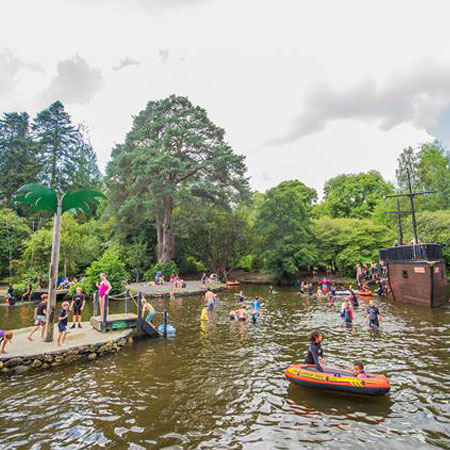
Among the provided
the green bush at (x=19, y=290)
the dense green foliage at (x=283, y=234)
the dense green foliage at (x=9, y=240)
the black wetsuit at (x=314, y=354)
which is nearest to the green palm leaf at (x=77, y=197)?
the black wetsuit at (x=314, y=354)

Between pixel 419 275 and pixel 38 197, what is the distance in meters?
22.1

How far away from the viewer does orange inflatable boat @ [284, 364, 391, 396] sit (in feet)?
24.2

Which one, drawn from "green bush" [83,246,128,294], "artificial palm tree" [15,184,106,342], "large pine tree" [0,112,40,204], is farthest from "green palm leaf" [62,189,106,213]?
"large pine tree" [0,112,40,204]

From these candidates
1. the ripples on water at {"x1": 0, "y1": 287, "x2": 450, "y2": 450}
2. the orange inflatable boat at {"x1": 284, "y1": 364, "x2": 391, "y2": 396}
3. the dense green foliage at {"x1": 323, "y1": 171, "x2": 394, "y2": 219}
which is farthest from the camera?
the dense green foliage at {"x1": 323, "y1": 171, "x2": 394, "y2": 219}

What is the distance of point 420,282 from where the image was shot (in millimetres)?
19938

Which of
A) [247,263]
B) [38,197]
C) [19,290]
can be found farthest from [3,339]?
[247,263]

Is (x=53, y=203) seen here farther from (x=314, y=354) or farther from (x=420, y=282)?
(x=420, y=282)

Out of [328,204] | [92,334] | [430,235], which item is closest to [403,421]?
[92,334]

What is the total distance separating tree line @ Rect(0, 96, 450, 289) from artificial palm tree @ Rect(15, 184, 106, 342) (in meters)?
14.7

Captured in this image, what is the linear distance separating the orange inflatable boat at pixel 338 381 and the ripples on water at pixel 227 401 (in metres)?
0.28

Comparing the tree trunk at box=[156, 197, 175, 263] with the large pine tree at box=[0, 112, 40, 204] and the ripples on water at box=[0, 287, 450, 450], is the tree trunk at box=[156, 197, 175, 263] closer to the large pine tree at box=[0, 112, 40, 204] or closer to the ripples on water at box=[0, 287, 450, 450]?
the ripples on water at box=[0, 287, 450, 450]

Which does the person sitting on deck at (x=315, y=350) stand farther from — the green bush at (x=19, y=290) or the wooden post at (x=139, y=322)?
the green bush at (x=19, y=290)

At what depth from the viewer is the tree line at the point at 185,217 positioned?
108ft

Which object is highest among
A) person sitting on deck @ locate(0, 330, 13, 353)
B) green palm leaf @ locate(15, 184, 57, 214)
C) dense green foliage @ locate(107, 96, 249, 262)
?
dense green foliage @ locate(107, 96, 249, 262)
